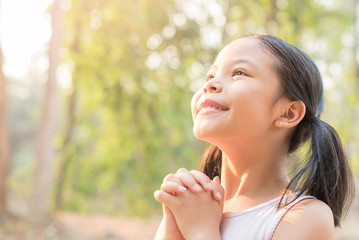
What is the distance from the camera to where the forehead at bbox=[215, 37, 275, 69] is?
0.97 meters

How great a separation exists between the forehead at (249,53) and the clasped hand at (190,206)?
28cm

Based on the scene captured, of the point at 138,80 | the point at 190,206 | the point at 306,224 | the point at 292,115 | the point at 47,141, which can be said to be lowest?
the point at 306,224

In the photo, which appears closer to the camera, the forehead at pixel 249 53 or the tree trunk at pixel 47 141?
the forehead at pixel 249 53

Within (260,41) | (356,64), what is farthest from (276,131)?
(356,64)

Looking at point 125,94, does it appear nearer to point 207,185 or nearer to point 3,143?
point 3,143

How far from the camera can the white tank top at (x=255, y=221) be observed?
879mm

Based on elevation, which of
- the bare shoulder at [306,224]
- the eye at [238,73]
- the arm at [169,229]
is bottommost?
the bare shoulder at [306,224]

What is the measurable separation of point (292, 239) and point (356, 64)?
357 inches

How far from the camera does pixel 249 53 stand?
3.23ft

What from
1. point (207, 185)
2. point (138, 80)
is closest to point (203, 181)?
point (207, 185)

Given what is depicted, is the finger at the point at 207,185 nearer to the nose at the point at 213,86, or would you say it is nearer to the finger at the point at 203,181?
the finger at the point at 203,181

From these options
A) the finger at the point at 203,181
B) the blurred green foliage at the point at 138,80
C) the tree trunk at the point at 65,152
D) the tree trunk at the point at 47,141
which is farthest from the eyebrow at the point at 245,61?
the tree trunk at the point at 65,152

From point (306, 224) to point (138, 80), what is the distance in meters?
4.74

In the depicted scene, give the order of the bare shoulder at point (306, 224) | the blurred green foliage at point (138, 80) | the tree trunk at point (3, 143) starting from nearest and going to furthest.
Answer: the bare shoulder at point (306, 224) < the tree trunk at point (3, 143) < the blurred green foliage at point (138, 80)
